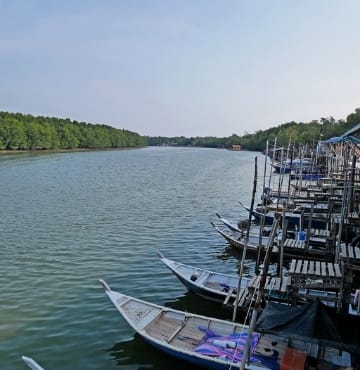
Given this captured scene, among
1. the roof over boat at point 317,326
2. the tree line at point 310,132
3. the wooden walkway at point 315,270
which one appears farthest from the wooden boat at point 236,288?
the tree line at point 310,132

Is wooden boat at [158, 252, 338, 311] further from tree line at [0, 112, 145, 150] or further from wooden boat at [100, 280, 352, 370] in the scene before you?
tree line at [0, 112, 145, 150]

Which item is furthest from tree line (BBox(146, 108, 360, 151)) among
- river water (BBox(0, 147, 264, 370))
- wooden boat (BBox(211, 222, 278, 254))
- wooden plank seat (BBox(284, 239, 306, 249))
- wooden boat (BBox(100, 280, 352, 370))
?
wooden boat (BBox(100, 280, 352, 370))

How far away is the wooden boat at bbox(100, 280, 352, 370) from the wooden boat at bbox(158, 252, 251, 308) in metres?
1.80

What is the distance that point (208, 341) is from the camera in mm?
11039

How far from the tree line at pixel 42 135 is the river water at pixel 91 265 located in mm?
71191

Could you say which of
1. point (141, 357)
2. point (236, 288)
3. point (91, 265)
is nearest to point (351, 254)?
point (236, 288)

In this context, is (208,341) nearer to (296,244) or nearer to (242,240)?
(296,244)

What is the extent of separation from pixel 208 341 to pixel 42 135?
119 m

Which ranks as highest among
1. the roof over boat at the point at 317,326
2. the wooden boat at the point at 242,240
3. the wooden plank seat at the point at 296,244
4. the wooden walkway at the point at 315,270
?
the wooden walkway at the point at 315,270

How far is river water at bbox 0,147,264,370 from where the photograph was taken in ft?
39.2

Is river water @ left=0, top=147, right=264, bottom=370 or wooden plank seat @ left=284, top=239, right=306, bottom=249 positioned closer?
river water @ left=0, top=147, right=264, bottom=370

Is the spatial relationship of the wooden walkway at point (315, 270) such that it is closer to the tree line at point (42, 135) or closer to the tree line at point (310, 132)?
the tree line at point (310, 132)

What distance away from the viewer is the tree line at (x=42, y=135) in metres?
105

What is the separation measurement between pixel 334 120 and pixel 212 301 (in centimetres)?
13001
